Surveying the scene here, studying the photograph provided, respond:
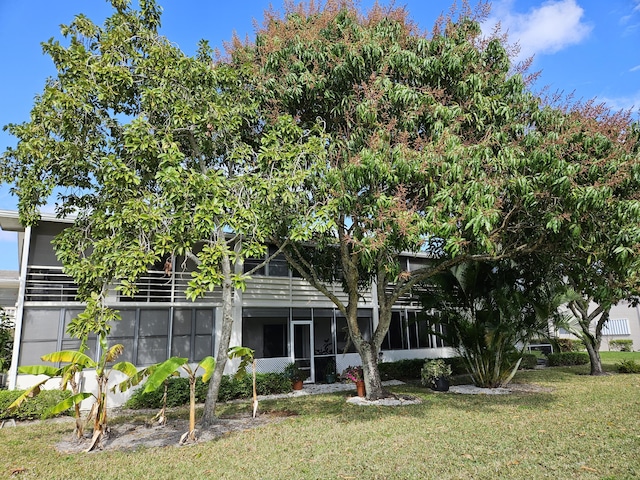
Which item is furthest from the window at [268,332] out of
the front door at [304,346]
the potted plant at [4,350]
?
the potted plant at [4,350]

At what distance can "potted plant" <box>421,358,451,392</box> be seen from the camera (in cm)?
1469

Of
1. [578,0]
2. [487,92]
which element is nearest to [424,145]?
[487,92]

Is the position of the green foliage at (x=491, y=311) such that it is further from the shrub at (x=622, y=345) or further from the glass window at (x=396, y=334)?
the shrub at (x=622, y=345)

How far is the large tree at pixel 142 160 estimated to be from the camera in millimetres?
8695

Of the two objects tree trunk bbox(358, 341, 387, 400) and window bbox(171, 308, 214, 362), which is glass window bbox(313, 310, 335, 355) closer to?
window bbox(171, 308, 214, 362)

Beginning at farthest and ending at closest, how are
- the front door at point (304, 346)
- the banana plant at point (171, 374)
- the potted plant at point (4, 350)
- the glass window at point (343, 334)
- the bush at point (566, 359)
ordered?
the bush at point (566, 359), the glass window at point (343, 334), the front door at point (304, 346), the potted plant at point (4, 350), the banana plant at point (171, 374)

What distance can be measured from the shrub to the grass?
27435 mm

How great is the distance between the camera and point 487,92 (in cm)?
1099

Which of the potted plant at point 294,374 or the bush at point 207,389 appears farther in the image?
the potted plant at point 294,374

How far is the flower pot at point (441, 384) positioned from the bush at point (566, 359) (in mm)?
A: 12664

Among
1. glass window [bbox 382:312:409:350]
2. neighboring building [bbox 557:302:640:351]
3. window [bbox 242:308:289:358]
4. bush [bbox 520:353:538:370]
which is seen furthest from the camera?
neighboring building [bbox 557:302:640:351]

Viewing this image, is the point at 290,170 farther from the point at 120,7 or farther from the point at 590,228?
the point at 590,228

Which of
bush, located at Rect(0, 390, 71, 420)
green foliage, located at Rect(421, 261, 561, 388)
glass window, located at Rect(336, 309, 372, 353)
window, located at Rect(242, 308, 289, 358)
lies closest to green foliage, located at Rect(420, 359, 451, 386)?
green foliage, located at Rect(421, 261, 561, 388)

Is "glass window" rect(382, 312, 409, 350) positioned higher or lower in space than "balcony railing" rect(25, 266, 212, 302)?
lower
